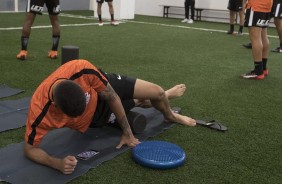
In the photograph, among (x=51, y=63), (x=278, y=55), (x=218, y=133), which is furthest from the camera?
(x=278, y=55)

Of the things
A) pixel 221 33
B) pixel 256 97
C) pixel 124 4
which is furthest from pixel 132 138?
pixel 124 4

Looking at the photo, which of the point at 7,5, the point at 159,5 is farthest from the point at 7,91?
the point at 159,5

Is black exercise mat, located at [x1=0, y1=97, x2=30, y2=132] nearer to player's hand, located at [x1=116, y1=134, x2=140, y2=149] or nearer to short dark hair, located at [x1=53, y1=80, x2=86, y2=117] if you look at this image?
player's hand, located at [x1=116, y1=134, x2=140, y2=149]

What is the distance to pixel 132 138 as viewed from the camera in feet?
7.25

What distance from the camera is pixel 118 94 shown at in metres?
2.29

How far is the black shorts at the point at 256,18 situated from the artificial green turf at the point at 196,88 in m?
0.60

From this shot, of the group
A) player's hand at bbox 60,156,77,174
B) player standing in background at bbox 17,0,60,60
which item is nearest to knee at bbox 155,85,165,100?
player's hand at bbox 60,156,77,174

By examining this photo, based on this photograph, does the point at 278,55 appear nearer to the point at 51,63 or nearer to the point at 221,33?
the point at 221,33

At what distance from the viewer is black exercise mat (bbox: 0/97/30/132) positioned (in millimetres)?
2465

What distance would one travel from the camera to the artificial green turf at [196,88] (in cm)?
194

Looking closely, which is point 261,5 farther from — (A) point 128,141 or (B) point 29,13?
(B) point 29,13

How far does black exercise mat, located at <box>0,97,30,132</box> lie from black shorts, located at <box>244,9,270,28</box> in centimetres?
234

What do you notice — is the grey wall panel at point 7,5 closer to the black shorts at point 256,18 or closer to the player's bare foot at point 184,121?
the black shorts at point 256,18

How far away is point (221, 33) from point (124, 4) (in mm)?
3372
